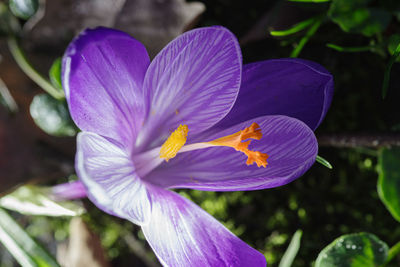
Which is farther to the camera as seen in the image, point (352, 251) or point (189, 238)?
point (352, 251)

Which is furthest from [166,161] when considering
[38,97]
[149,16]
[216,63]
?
[38,97]

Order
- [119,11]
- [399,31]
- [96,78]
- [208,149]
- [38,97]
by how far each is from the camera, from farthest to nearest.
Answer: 1. [38,97]
2. [119,11]
3. [399,31]
4. [208,149]
5. [96,78]

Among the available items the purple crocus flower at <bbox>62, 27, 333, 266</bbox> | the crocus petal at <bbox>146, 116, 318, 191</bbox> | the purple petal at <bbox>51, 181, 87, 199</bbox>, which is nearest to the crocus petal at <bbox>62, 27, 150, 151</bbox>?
the purple crocus flower at <bbox>62, 27, 333, 266</bbox>

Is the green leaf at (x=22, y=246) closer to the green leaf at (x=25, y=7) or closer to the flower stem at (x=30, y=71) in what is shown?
A: the flower stem at (x=30, y=71)

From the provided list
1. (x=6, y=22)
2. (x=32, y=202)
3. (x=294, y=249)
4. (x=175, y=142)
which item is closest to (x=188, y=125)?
(x=175, y=142)

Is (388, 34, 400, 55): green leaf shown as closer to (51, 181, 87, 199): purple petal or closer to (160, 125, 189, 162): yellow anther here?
(160, 125, 189, 162): yellow anther

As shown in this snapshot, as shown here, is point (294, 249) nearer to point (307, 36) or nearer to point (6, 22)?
point (307, 36)

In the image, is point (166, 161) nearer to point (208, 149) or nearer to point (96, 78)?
point (208, 149)
